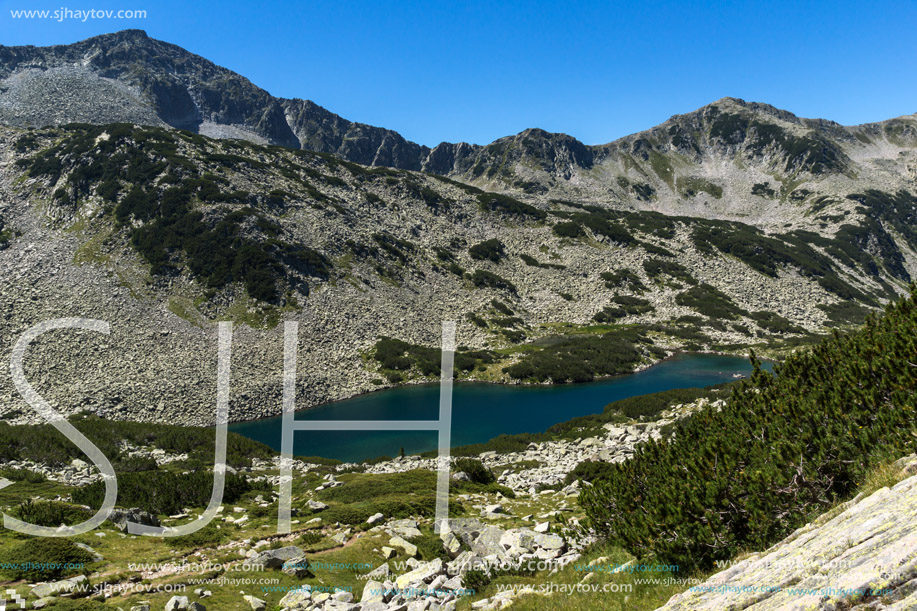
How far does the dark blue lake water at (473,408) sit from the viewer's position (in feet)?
132

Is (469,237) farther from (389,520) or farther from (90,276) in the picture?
(389,520)

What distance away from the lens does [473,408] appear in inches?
1981

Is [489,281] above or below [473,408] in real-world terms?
above

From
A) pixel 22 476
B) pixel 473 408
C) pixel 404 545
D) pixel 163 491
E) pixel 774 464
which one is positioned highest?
pixel 774 464

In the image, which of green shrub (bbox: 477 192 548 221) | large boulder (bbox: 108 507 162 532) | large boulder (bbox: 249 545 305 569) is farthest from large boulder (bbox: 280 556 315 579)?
green shrub (bbox: 477 192 548 221)

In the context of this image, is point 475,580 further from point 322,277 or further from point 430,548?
point 322,277

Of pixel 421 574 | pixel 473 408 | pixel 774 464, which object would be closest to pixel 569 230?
pixel 473 408

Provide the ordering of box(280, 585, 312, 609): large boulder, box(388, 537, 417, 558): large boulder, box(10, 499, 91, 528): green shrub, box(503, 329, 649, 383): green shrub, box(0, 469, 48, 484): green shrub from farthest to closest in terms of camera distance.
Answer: box(503, 329, 649, 383): green shrub → box(0, 469, 48, 484): green shrub → box(10, 499, 91, 528): green shrub → box(388, 537, 417, 558): large boulder → box(280, 585, 312, 609): large boulder

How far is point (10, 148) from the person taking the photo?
78.8 metres

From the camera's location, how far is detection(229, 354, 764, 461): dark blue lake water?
132 feet

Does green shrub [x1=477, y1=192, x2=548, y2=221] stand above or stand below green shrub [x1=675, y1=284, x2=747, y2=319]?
above

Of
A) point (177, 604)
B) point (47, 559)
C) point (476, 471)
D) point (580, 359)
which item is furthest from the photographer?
point (580, 359)

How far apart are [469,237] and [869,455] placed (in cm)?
9931

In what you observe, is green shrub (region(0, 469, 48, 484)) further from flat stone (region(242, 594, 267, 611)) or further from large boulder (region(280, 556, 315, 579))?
flat stone (region(242, 594, 267, 611))
